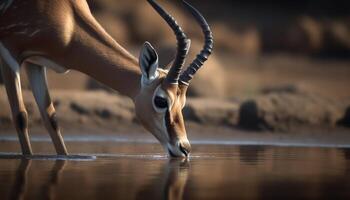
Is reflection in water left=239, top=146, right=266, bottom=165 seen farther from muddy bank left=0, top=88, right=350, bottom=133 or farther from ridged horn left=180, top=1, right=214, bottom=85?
muddy bank left=0, top=88, right=350, bottom=133

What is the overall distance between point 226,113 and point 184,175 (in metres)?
9.69

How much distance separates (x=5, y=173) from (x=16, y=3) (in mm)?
4445

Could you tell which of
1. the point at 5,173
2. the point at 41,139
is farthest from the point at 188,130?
the point at 5,173

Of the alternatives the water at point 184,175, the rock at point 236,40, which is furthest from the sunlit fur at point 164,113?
the rock at point 236,40

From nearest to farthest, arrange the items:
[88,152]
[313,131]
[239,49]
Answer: [88,152] < [313,131] < [239,49]

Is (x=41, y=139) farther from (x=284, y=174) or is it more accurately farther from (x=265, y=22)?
(x=265, y=22)

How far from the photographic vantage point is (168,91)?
44.0 feet

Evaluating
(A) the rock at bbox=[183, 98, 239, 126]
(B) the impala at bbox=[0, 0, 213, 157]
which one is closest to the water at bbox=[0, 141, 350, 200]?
(B) the impala at bbox=[0, 0, 213, 157]

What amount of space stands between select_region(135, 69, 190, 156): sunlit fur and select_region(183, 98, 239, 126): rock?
6.38 m

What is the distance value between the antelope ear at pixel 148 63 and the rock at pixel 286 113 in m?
6.06

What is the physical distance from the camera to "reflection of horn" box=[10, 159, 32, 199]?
8.65 metres

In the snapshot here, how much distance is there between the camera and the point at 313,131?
63.9ft

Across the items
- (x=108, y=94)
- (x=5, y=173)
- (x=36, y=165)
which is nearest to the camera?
(x=5, y=173)

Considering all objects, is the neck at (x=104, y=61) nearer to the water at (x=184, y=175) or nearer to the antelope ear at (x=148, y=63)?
the antelope ear at (x=148, y=63)
